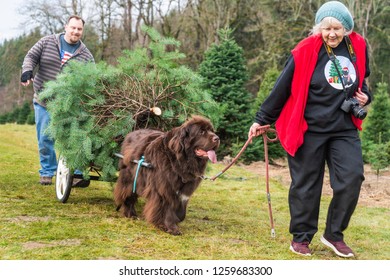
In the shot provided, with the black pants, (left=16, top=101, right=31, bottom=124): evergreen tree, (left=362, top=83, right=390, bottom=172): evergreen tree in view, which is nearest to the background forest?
(left=16, top=101, right=31, bottom=124): evergreen tree

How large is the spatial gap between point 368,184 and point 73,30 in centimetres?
674

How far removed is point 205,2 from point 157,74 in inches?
996

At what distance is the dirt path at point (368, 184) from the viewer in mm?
8843

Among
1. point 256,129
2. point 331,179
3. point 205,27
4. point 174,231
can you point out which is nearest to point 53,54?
point 174,231

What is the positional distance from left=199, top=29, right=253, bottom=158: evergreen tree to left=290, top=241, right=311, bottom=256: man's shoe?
903 cm

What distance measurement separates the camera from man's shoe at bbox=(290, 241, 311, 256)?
427 centimetres

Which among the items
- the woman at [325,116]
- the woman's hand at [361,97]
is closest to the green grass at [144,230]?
the woman at [325,116]

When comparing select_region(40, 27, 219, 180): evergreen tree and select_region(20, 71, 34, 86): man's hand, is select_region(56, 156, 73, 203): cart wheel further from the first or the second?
select_region(20, 71, 34, 86): man's hand

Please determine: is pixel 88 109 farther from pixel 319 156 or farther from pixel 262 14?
pixel 262 14

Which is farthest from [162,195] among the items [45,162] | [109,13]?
[109,13]

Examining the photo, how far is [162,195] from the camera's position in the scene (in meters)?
4.94

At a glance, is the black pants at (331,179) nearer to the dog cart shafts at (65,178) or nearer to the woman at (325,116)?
the woman at (325,116)

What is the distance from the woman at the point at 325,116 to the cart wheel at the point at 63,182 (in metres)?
2.92

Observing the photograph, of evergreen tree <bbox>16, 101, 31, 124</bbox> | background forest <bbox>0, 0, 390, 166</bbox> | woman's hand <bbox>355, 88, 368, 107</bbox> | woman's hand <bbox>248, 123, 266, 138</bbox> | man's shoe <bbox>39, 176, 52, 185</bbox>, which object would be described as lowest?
evergreen tree <bbox>16, 101, 31, 124</bbox>
